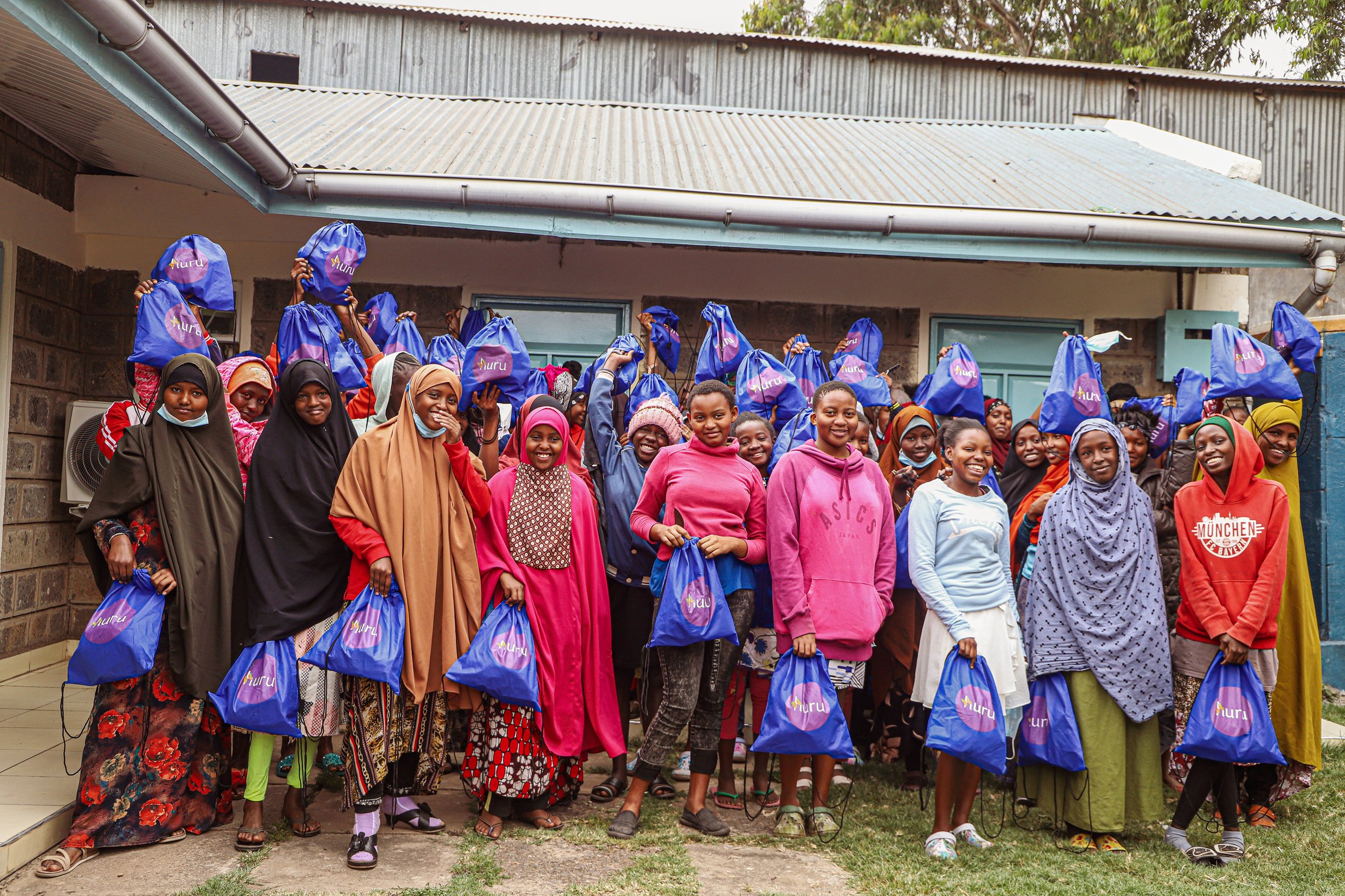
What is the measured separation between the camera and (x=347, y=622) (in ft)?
11.7

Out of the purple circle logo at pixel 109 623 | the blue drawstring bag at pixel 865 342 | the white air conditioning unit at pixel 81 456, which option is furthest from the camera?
the blue drawstring bag at pixel 865 342

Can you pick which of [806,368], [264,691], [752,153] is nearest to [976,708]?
[806,368]

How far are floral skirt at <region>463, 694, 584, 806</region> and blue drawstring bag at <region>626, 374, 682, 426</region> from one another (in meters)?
1.62

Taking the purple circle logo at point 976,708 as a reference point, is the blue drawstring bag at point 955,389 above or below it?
above

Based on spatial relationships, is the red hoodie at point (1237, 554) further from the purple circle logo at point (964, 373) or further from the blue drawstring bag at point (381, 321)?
the blue drawstring bag at point (381, 321)

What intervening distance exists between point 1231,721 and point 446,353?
405 cm

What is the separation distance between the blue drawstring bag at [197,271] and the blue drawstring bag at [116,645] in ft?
4.54

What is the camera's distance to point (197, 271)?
417 cm

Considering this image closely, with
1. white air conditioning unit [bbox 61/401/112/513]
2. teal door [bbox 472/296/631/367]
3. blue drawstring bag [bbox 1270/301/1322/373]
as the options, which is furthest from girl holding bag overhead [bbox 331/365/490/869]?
blue drawstring bag [bbox 1270/301/1322/373]

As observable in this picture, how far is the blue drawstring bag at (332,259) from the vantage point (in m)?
4.90

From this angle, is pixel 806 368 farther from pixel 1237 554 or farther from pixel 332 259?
pixel 332 259

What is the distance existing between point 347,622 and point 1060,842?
2.95 m

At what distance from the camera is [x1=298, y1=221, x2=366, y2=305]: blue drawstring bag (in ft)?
16.1

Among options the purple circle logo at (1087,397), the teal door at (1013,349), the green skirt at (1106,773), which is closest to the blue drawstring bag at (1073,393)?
the purple circle logo at (1087,397)
